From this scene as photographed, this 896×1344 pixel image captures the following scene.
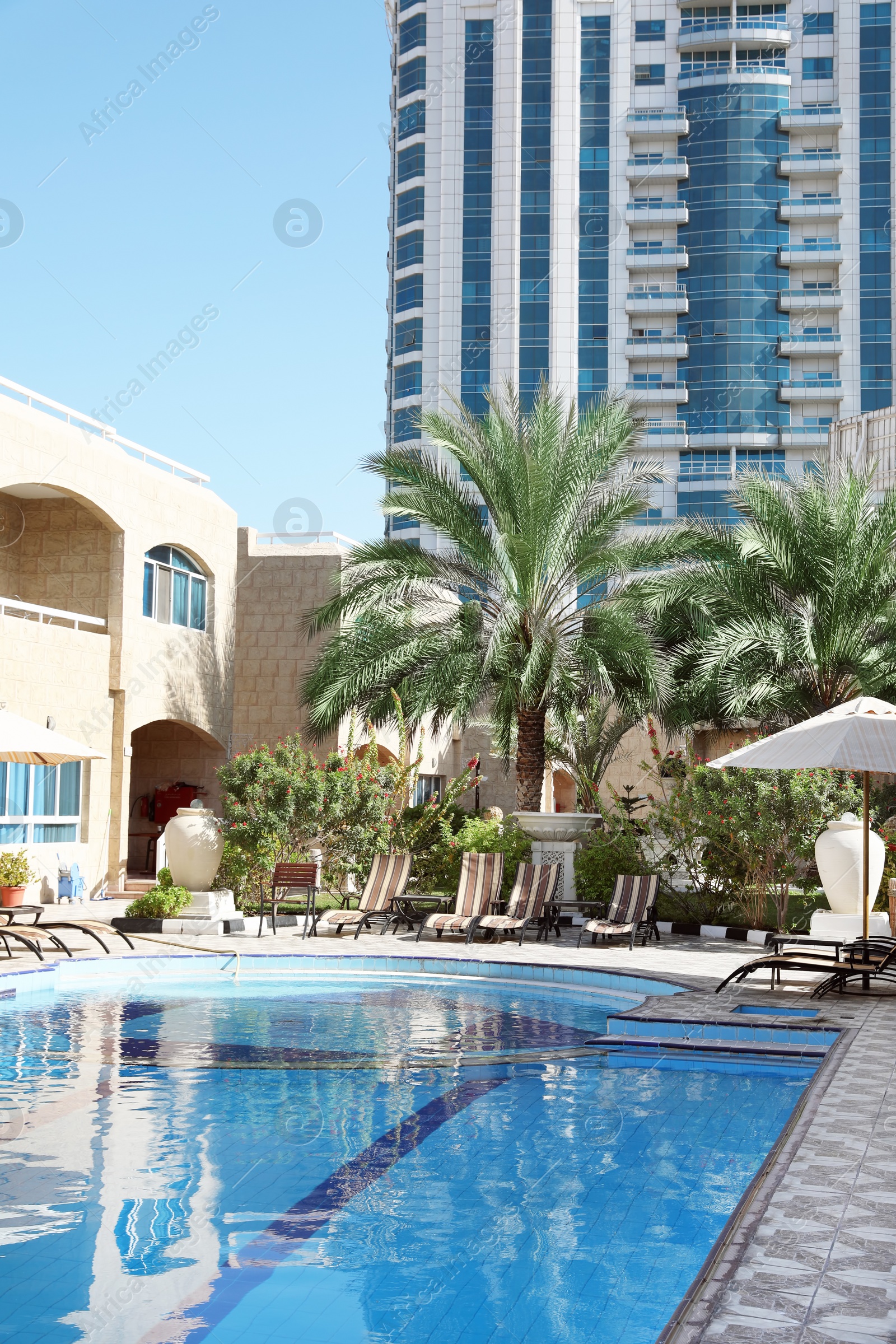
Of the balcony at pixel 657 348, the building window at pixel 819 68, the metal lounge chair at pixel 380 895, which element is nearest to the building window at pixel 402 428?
the balcony at pixel 657 348

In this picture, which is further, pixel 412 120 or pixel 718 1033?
pixel 412 120

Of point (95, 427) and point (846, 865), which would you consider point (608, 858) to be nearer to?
point (846, 865)

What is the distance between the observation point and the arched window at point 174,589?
2373 centimetres

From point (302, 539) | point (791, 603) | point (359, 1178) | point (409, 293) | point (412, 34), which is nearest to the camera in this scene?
point (359, 1178)

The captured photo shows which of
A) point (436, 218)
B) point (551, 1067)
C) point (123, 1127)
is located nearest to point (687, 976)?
point (551, 1067)

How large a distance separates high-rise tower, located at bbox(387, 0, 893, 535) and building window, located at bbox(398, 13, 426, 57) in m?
2.05

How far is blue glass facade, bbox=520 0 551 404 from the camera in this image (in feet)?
228

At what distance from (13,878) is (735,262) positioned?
198 ft

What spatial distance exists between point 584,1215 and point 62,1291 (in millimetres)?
2271

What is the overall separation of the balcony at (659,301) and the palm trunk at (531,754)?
5538 cm

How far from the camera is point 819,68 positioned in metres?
70.6

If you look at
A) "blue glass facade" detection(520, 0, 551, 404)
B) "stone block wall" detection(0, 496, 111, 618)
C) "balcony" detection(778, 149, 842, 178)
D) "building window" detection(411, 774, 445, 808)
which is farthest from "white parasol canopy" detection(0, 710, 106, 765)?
"balcony" detection(778, 149, 842, 178)

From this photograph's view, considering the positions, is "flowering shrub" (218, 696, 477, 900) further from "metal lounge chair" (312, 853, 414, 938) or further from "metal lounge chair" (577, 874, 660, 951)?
"metal lounge chair" (577, 874, 660, 951)

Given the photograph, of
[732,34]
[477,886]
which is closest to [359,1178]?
[477,886]
